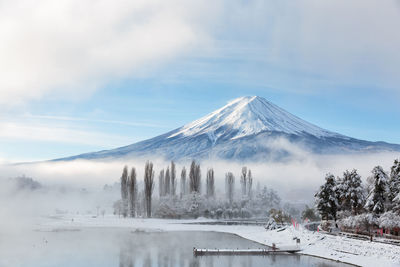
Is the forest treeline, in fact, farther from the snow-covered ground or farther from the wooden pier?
the wooden pier

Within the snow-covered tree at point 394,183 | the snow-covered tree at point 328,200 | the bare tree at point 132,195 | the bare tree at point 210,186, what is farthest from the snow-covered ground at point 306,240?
the bare tree at point 210,186

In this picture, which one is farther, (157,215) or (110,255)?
(157,215)

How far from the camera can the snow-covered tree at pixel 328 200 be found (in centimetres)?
6662

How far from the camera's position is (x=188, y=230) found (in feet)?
270

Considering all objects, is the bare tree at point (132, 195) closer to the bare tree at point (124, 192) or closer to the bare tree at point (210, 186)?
the bare tree at point (124, 192)

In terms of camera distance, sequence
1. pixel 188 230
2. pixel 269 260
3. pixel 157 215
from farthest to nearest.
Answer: pixel 157 215, pixel 188 230, pixel 269 260

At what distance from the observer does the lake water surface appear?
4747 centimetres

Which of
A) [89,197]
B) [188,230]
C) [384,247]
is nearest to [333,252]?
[384,247]

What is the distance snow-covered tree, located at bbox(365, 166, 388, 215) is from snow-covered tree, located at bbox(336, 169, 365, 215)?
6986 mm

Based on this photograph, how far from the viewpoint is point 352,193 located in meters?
63.1

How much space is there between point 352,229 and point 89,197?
122 m

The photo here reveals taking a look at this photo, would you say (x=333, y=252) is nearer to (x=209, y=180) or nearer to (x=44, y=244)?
(x=44, y=244)

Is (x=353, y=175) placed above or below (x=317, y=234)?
above

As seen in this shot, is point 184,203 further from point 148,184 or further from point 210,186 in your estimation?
point 210,186
